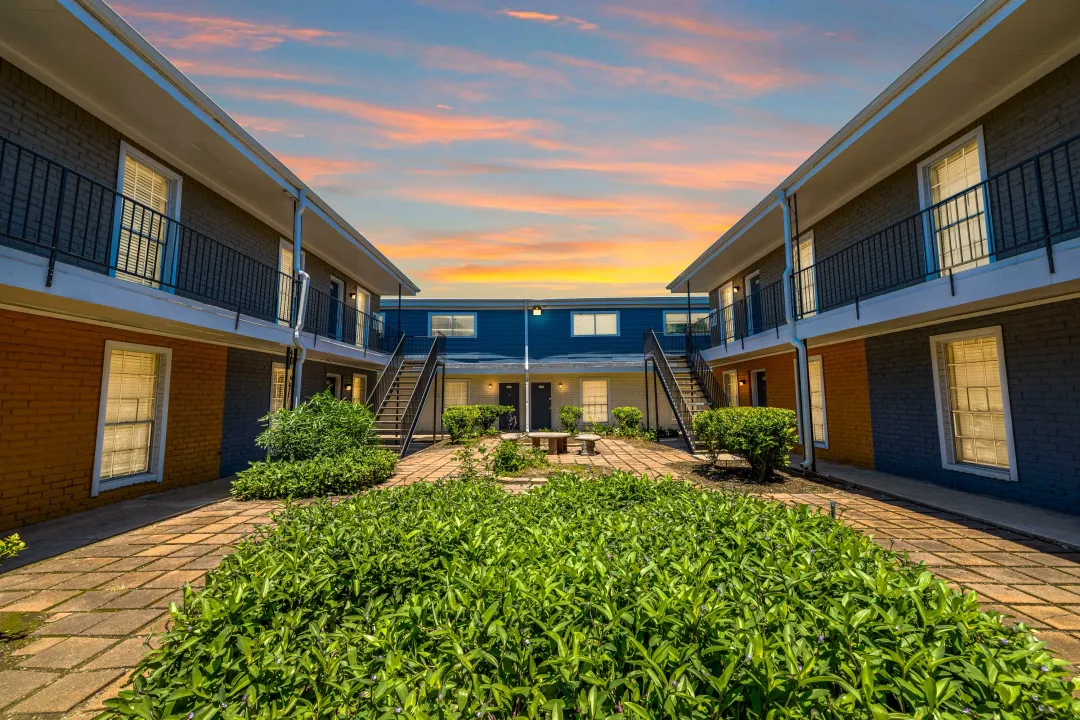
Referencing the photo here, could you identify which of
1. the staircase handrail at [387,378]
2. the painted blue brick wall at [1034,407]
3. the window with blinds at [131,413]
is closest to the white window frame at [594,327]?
the staircase handrail at [387,378]

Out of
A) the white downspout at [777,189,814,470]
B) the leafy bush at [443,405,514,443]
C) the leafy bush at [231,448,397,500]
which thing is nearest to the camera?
the leafy bush at [231,448,397,500]

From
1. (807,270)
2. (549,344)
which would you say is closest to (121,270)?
A: (807,270)

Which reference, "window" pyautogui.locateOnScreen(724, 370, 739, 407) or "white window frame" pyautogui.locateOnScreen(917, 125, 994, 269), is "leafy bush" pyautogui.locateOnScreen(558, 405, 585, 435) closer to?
"window" pyautogui.locateOnScreen(724, 370, 739, 407)

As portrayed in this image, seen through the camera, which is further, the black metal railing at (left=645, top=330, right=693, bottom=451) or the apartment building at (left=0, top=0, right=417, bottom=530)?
the black metal railing at (left=645, top=330, right=693, bottom=451)

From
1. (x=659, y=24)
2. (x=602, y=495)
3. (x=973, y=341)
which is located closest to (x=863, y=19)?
(x=659, y=24)

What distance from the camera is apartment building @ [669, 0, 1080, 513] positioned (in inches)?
228

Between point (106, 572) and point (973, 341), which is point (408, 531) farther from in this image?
point (973, 341)

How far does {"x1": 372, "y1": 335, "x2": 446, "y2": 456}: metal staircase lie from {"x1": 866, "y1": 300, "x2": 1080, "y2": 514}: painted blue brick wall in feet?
36.6

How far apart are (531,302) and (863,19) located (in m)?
15.0

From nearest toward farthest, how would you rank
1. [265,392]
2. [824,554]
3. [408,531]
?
[824,554], [408,531], [265,392]

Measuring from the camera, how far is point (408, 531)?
309cm

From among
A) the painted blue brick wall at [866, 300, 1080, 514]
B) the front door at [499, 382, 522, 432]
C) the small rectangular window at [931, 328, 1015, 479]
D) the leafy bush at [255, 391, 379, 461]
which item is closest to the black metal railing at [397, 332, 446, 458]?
the leafy bush at [255, 391, 379, 461]

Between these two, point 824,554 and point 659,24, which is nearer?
point 824,554

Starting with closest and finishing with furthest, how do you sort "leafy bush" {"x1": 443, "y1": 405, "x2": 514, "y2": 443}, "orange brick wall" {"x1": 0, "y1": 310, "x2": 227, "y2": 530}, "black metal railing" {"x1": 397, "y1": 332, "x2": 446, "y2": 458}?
"orange brick wall" {"x1": 0, "y1": 310, "x2": 227, "y2": 530}
"black metal railing" {"x1": 397, "y1": 332, "x2": 446, "y2": 458}
"leafy bush" {"x1": 443, "y1": 405, "x2": 514, "y2": 443}
